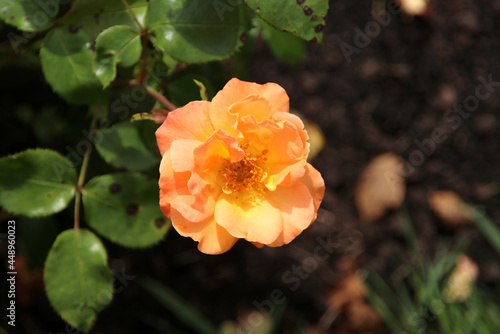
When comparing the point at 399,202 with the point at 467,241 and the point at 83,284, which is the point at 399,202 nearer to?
the point at 467,241

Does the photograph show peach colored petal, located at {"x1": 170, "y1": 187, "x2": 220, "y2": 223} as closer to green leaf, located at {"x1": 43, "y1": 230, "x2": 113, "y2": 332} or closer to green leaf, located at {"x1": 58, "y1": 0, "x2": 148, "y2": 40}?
green leaf, located at {"x1": 43, "y1": 230, "x2": 113, "y2": 332}

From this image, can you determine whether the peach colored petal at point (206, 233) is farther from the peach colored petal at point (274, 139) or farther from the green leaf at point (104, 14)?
the green leaf at point (104, 14)

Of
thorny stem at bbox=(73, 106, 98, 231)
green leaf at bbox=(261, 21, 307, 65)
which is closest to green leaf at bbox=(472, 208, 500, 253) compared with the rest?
green leaf at bbox=(261, 21, 307, 65)

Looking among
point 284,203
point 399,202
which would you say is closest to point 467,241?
point 399,202

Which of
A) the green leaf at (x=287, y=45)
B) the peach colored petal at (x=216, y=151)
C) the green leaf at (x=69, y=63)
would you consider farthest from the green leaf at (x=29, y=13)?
the green leaf at (x=287, y=45)

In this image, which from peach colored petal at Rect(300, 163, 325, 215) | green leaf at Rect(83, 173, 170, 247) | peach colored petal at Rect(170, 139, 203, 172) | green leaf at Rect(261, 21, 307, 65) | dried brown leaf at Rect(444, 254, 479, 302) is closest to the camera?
peach colored petal at Rect(170, 139, 203, 172)

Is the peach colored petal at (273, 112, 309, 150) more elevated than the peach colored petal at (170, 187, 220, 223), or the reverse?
the peach colored petal at (273, 112, 309, 150)

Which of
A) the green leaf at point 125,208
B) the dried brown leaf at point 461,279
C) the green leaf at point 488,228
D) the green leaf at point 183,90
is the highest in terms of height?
the green leaf at point 183,90
